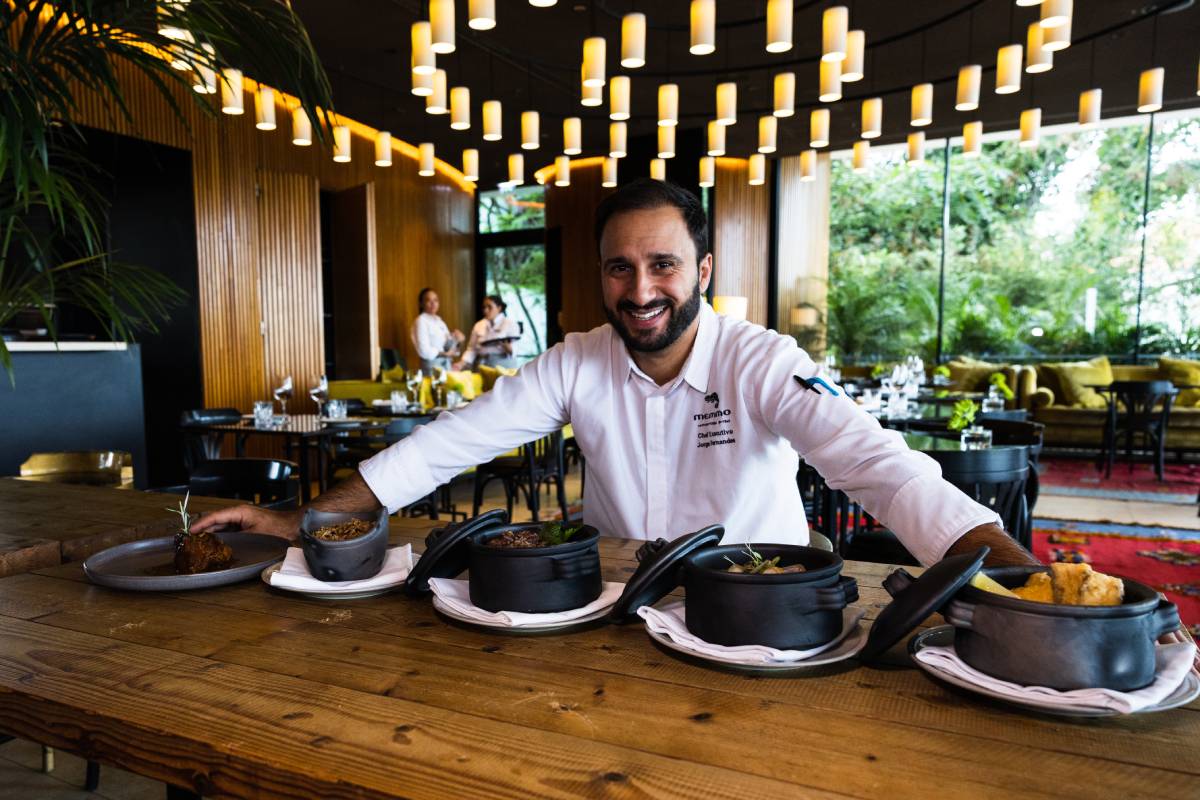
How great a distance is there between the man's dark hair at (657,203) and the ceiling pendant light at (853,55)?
11.6ft

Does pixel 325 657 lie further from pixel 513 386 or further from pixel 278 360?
pixel 278 360

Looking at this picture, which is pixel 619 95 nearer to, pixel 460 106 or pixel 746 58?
pixel 460 106

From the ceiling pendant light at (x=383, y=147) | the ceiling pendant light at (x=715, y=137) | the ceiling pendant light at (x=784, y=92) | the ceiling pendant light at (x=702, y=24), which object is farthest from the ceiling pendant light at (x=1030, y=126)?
the ceiling pendant light at (x=383, y=147)

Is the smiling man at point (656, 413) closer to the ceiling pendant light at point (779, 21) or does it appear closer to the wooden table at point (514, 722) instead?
the wooden table at point (514, 722)

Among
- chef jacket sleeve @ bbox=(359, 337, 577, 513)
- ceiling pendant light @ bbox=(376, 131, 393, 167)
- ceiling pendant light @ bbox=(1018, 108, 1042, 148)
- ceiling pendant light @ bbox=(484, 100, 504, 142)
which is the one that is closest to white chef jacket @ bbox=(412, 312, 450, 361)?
ceiling pendant light @ bbox=(376, 131, 393, 167)

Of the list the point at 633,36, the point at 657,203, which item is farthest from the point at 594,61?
the point at 657,203

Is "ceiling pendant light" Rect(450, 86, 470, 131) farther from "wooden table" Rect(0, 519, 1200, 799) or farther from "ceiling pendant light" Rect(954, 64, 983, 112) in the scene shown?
"wooden table" Rect(0, 519, 1200, 799)

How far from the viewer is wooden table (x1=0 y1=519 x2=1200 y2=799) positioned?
62 cm

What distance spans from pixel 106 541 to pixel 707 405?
1.21 m

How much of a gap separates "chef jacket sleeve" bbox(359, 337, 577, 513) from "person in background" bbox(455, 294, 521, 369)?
25.5 feet

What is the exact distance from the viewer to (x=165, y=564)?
127 cm

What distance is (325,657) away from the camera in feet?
2.89

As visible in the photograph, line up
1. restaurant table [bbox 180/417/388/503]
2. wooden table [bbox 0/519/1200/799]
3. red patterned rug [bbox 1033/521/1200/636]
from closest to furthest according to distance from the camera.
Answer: wooden table [bbox 0/519/1200/799] → red patterned rug [bbox 1033/521/1200/636] → restaurant table [bbox 180/417/388/503]

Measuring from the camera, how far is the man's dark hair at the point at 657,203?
1.57m
